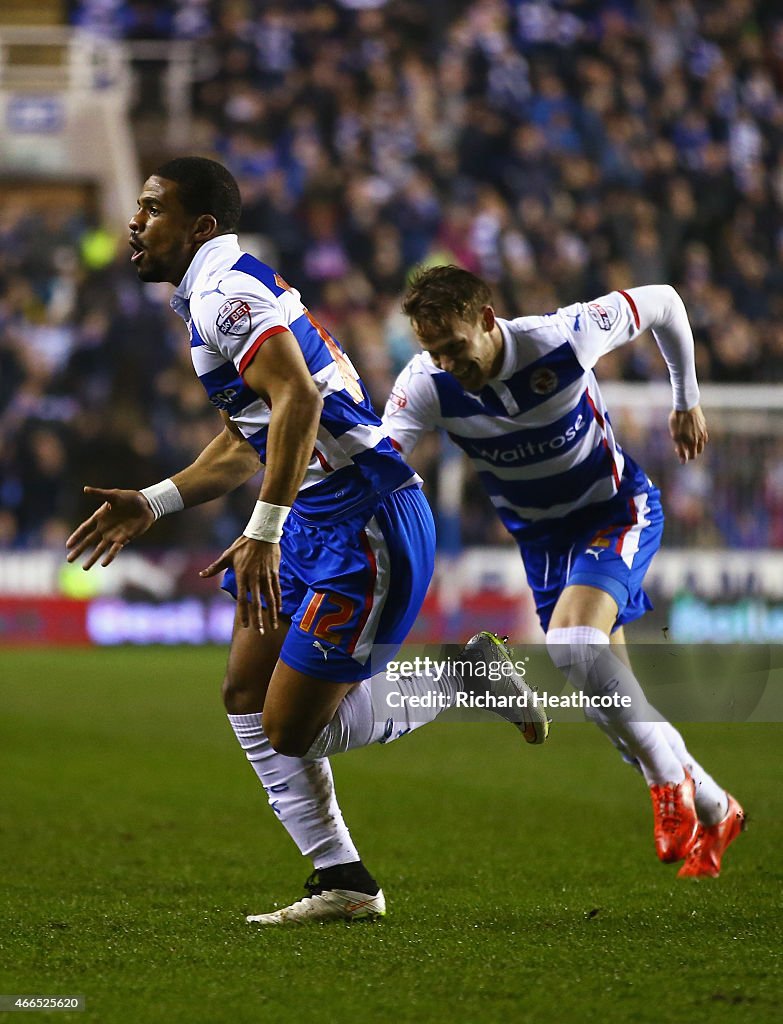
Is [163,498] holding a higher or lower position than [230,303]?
lower

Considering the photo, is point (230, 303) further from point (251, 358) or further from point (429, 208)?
point (429, 208)

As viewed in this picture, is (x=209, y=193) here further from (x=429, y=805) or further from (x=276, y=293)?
(x=429, y=805)

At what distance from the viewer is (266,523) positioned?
12.4 feet

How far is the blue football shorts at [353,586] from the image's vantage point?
4.23 meters

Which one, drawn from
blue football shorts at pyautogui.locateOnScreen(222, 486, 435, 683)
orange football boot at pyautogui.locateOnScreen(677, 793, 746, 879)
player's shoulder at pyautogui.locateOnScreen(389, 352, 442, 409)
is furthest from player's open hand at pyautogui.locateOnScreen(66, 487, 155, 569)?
orange football boot at pyautogui.locateOnScreen(677, 793, 746, 879)

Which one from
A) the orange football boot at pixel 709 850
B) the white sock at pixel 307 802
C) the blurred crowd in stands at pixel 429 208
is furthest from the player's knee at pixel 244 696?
the blurred crowd in stands at pixel 429 208

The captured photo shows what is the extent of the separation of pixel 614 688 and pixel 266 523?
1627mm

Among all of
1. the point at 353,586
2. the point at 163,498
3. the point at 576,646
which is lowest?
the point at 576,646

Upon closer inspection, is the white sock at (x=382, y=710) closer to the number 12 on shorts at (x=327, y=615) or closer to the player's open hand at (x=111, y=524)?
the number 12 on shorts at (x=327, y=615)

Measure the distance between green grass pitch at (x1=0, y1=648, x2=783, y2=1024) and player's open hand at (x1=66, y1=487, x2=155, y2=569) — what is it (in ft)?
3.40

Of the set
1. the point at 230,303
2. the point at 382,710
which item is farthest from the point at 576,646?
the point at 230,303
